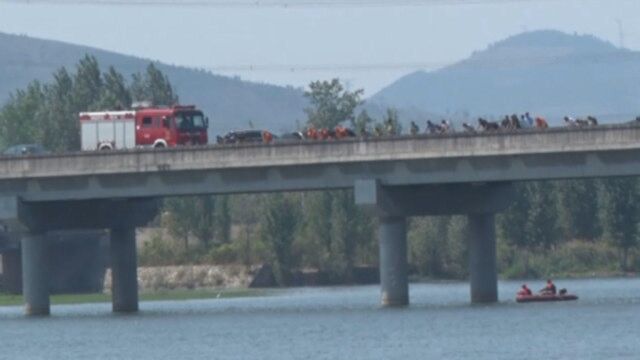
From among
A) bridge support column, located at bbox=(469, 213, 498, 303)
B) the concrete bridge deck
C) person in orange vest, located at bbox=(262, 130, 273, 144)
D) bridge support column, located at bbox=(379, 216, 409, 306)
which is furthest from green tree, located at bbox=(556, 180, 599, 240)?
the concrete bridge deck

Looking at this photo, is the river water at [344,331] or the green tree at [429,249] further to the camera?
the green tree at [429,249]

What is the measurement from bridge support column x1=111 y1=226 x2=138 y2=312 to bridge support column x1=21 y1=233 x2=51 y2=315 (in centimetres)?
493

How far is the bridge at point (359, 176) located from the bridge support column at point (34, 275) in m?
0.06

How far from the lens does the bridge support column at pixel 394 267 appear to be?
108062mm

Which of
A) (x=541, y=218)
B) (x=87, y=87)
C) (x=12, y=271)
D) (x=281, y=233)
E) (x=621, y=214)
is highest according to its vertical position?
(x=87, y=87)

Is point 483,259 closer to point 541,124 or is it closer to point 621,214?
point 541,124

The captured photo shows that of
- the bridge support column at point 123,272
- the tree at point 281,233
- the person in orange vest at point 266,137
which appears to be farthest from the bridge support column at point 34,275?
the tree at point 281,233

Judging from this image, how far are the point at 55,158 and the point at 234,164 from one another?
34.9ft

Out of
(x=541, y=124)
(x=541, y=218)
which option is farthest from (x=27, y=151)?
(x=541, y=218)

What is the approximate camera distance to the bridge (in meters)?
102

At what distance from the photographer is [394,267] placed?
355 ft

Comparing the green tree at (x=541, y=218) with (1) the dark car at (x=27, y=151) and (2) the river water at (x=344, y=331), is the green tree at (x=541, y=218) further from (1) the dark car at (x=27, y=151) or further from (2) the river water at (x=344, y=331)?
(2) the river water at (x=344, y=331)

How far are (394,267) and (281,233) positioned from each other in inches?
2537

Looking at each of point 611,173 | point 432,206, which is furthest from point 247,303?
point 611,173
